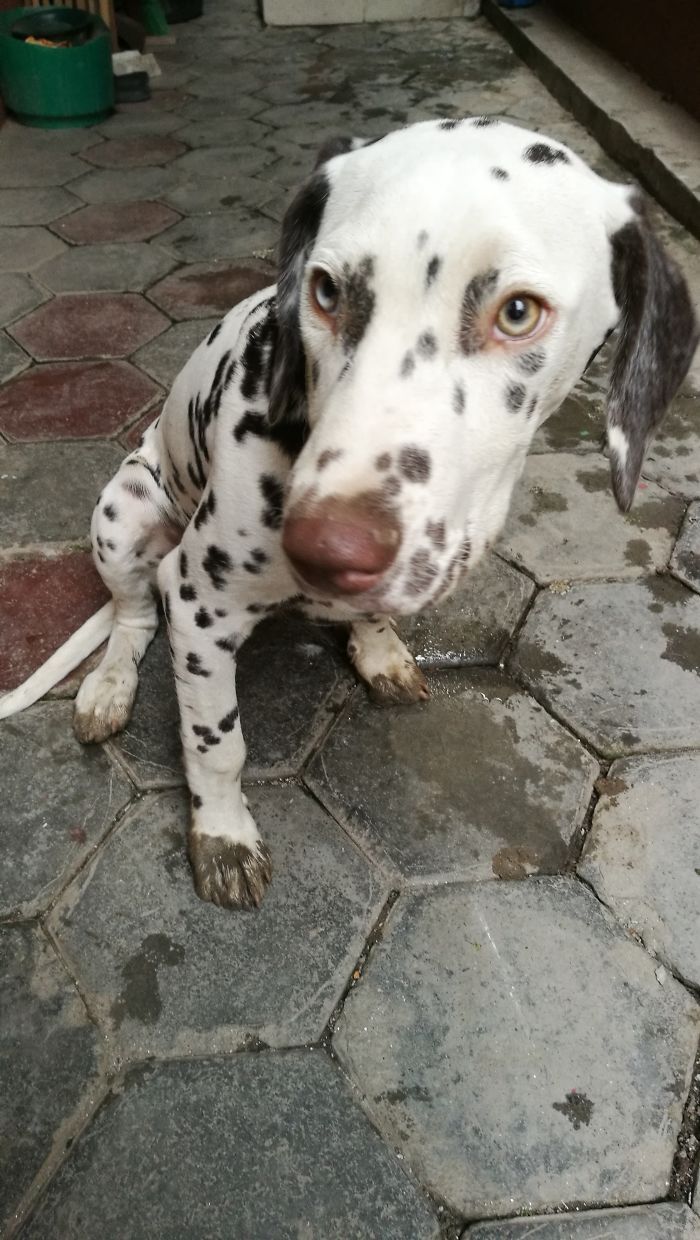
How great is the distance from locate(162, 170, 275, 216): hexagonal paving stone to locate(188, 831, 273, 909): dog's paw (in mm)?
3973

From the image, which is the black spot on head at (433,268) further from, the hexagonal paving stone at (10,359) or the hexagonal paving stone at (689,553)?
the hexagonal paving stone at (10,359)

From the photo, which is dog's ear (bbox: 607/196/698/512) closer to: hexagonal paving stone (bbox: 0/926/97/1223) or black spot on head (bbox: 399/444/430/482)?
black spot on head (bbox: 399/444/430/482)

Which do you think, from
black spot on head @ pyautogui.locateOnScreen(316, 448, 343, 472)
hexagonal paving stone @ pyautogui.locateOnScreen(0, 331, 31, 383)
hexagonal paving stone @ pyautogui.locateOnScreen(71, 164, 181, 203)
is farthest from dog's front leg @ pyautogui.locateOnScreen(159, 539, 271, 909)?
hexagonal paving stone @ pyautogui.locateOnScreen(71, 164, 181, 203)

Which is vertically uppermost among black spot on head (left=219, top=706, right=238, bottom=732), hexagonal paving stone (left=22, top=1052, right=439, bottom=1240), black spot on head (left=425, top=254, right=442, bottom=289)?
black spot on head (left=425, top=254, right=442, bottom=289)

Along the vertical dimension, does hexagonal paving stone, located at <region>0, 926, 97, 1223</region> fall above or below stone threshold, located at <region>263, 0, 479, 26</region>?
below

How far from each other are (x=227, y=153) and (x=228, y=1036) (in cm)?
538

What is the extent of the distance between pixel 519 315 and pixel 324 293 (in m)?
0.31

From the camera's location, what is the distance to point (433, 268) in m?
1.26

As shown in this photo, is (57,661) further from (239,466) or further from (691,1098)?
(691,1098)

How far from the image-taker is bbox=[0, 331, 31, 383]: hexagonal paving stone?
142 inches

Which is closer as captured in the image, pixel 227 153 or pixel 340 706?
pixel 340 706

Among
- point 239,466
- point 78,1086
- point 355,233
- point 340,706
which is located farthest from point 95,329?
point 78,1086

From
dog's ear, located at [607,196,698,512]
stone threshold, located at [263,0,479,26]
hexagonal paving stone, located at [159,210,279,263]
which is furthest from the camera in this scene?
stone threshold, located at [263,0,479,26]

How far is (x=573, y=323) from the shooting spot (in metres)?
1.40
